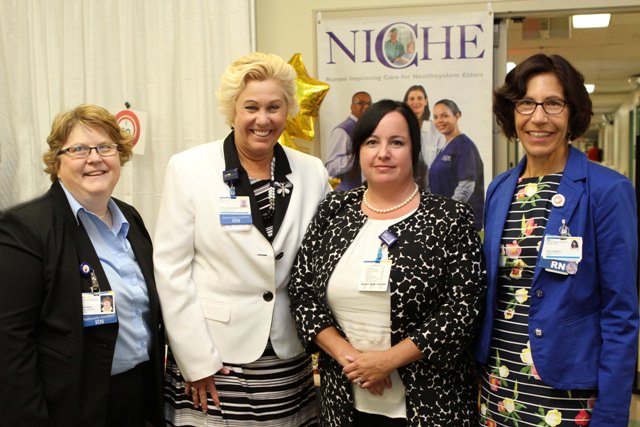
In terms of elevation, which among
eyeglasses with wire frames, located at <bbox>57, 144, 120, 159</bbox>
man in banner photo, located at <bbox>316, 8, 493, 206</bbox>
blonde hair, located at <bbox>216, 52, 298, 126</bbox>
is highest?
man in banner photo, located at <bbox>316, 8, 493, 206</bbox>

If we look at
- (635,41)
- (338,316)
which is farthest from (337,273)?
(635,41)

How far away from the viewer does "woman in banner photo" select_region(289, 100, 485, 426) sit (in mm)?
1849

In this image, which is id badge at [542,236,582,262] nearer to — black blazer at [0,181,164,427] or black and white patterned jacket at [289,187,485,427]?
black and white patterned jacket at [289,187,485,427]

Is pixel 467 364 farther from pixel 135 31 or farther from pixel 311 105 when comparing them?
pixel 135 31

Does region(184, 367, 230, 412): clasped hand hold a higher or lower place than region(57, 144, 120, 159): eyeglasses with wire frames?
lower

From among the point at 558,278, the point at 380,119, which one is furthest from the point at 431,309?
the point at 380,119

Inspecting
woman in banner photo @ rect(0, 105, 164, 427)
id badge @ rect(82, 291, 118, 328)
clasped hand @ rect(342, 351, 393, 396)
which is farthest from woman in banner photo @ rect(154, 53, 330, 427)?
clasped hand @ rect(342, 351, 393, 396)

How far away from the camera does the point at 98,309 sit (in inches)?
73.5

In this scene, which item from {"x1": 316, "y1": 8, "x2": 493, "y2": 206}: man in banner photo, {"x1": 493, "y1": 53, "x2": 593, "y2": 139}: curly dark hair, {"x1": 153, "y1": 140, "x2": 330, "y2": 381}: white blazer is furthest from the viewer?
{"x1": 316, "y1": 8, "x2": 493, "y2": 206}: man in banner photo

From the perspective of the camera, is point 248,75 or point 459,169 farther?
point 459,169

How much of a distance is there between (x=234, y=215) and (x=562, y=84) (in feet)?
3.68

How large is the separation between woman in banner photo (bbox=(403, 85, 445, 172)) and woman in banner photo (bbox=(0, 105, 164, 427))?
78.9 inches

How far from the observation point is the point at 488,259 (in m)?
1.91

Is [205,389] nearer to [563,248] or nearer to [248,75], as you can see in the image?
[248,75]
